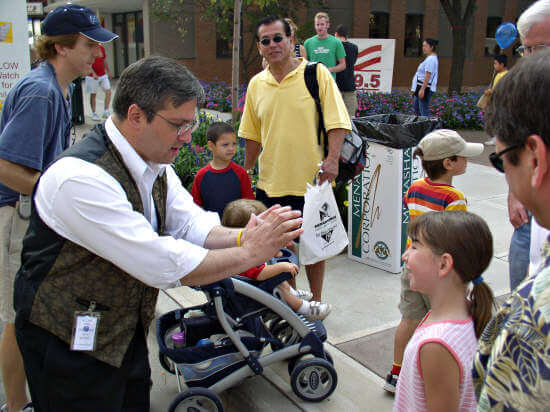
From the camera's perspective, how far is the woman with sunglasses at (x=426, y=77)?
11.5m

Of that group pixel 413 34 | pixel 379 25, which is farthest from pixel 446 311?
pixel 413 34

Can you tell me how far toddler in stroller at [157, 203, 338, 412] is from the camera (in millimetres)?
2785

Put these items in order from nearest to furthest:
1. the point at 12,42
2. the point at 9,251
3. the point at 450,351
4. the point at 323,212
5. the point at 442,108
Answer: the point at 450,351 < the point at 9,251 < the point at 323,212 < the point at 12,42 < the point at 442,108

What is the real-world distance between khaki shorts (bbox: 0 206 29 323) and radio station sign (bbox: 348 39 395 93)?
10447 mm

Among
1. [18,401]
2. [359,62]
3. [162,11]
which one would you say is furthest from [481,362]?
[162,11]

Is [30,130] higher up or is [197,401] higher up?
[30,130]

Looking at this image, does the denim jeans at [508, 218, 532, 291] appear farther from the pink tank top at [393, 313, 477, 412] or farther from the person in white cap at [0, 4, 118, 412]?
the person in white cap at [0, 4, 118, 412]

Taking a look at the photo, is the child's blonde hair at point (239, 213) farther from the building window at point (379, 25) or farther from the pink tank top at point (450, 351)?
the building window at point (379, 25)

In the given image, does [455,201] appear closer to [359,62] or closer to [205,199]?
[205,199]

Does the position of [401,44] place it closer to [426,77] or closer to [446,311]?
[426,77]

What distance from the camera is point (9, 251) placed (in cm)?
277

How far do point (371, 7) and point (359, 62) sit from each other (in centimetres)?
1400

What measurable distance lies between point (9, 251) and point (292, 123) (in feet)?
6.56

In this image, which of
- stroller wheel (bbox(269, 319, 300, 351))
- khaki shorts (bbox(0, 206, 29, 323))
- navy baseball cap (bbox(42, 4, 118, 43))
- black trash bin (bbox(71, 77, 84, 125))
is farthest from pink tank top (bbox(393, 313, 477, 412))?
black trash bin (bbox(71, 77, 84, 125))
